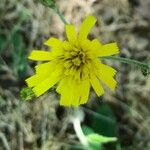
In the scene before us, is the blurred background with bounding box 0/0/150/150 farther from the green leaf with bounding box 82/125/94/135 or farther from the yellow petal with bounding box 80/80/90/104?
the yellow petal with bounding box 80/80/90/104

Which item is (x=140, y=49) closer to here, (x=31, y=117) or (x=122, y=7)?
(x=122, y=7)

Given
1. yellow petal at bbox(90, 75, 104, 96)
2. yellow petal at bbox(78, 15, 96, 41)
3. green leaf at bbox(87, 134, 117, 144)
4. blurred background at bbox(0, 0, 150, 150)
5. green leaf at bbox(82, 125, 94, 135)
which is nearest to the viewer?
yellow petal at bbox(78, 15, 96, 41)

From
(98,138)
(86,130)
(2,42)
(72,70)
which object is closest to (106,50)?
(72,70)

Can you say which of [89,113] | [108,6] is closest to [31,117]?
[89,113]

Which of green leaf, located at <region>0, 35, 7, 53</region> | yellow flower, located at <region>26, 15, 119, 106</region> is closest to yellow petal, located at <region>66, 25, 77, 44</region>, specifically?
yellow flower, located at <region>26, 15, 119, 106</region>

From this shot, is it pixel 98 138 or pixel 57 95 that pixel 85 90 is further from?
pixel 57 95

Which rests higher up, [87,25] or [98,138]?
[87,25]
